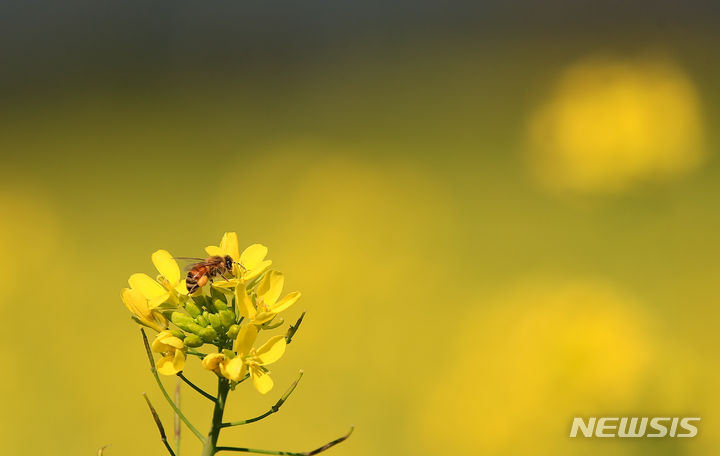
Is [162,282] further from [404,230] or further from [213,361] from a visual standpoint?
[404,230]

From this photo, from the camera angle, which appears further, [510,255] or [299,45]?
[299,45]

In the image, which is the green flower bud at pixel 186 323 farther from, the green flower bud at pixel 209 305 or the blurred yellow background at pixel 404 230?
the blurred yellow background at pixel 404 230

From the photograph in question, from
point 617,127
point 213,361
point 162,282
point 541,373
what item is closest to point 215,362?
point 213,361

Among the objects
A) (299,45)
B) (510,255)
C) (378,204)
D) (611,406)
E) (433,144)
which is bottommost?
(611,406)

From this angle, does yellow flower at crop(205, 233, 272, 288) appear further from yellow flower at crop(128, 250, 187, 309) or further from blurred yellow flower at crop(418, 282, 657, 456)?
blurred yellow flower at crop(418, 282, 657, 456)

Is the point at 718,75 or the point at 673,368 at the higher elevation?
the point at 718,75

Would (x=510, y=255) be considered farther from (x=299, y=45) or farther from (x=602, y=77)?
(x=299, y=45)

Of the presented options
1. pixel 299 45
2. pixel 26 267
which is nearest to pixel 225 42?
pixel 299 45

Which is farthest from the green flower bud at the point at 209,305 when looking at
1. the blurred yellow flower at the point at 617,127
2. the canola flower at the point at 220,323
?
the blurred yellow flower at the point at 617,127
